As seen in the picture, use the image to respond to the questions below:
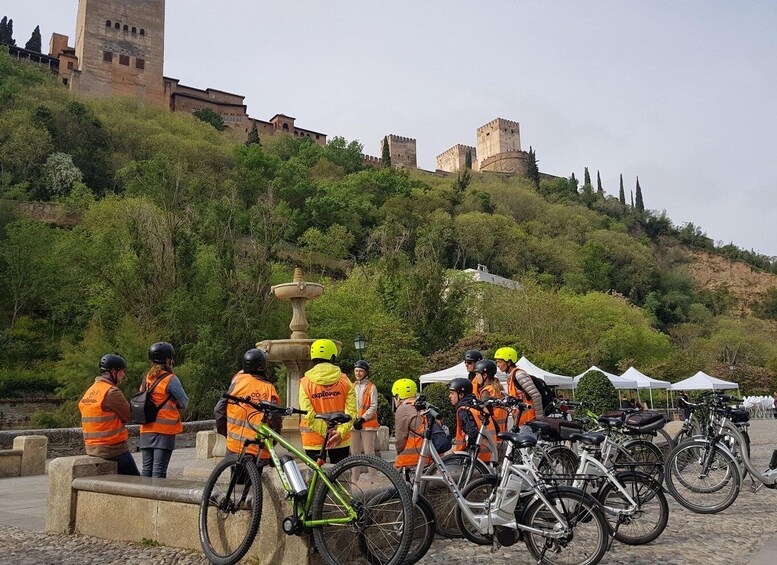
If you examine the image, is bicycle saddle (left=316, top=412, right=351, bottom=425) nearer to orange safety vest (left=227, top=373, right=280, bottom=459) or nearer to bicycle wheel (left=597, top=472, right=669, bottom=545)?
orange safety vest (left=227, top=373, right=280, bottom=459)

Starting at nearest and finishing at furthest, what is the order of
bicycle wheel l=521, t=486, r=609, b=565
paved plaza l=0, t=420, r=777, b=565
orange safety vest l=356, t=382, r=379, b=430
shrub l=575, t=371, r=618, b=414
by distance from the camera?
bicycle wheel l=521, t=486, r=609, b=565 < paved plaza l=0, t=420, r=777, b=565 < orange safety vest l=356, t=382, r=379, b=430 < shrub l=575, t=371, r=618, b=414

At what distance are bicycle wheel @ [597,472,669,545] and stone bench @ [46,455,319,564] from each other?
2806 mm

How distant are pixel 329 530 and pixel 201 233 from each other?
95.0 ft

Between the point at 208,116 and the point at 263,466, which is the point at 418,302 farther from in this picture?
the point at 208,116

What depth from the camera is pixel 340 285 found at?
39469 millimetres

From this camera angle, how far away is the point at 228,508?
16.7 ft

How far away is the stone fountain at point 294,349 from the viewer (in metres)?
11.2

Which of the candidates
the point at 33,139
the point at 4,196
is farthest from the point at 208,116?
the point at 4,196

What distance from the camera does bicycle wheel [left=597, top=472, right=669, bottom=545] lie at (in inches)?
229

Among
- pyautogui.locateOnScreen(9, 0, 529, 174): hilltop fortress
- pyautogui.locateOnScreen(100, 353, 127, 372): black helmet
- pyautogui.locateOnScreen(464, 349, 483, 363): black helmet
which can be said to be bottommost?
pyautogui.locateOnScreen(100, 353, 127, 372): black helmet

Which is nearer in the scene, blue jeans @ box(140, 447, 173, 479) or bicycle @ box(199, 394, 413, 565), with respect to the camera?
bicycle @ box(199, 394, 413, 565)

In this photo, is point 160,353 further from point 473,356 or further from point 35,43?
point 35,43

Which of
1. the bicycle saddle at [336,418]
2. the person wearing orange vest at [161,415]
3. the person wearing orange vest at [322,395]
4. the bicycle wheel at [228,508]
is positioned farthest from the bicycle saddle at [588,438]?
the person wearing orange vest at [161,415]

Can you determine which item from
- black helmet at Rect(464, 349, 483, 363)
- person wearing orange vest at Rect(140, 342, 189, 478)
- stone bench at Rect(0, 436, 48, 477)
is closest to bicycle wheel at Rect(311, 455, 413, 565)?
person wearing orange vest at Rect(140, 342, 189, 478)
